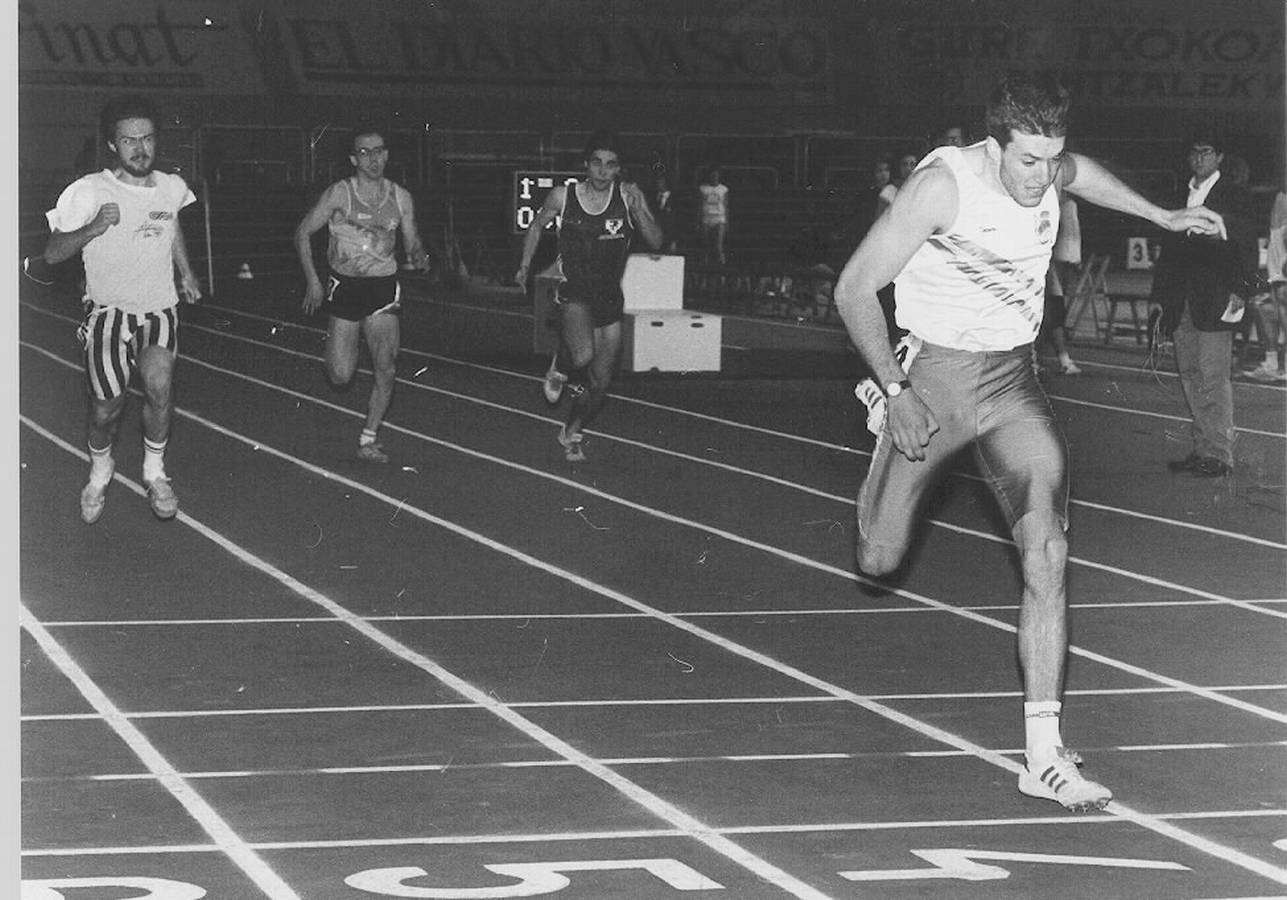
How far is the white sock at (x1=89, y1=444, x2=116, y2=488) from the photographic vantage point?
1216 cm

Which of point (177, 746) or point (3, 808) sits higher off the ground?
point (3, 808)

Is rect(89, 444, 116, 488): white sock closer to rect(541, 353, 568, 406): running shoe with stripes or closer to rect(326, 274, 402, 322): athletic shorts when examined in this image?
rect(326, 274, 402, 322): athletic shorts

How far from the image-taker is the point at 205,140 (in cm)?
4194

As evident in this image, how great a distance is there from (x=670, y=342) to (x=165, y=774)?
50.6 feet

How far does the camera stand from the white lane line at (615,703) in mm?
7801

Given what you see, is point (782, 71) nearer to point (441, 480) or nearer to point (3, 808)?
point (441, 480)

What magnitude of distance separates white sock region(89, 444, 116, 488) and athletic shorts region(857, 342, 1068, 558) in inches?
233

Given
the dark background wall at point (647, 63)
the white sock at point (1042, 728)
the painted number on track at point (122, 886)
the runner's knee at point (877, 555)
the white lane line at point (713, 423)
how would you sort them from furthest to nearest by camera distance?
the dark background wall at point (647, 63)
the white lane line at point (713, 423)
the runner's knee at point (877, 555)
the white sock at point (1042, 728)
the painted number on track at point (122, 886)

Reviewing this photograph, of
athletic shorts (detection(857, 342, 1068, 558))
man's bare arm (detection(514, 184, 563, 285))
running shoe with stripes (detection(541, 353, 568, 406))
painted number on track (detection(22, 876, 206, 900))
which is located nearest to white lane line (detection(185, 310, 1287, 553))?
running shoe with stripes (detection(541, 353, 568, 406))

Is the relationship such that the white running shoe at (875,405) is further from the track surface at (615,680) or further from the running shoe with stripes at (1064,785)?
the running shoe with stripes at (1064,785)

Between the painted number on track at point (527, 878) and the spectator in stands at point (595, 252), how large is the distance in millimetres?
8959

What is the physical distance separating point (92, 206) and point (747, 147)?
33.7m

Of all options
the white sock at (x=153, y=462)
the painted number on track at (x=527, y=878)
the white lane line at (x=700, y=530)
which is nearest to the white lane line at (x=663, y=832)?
the painted number on track at (x=527, y=878)

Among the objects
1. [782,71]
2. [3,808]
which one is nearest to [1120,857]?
[3,808]
